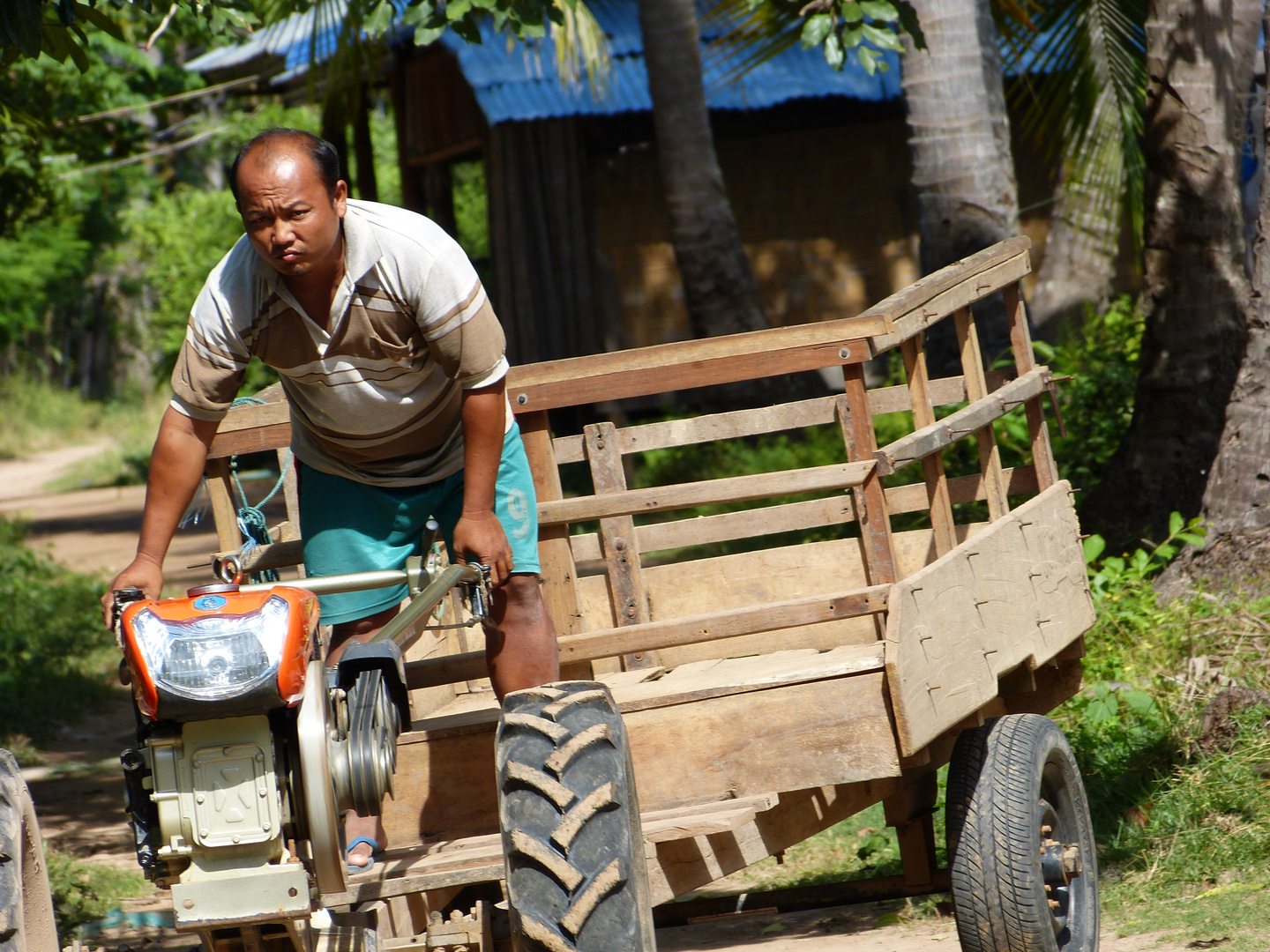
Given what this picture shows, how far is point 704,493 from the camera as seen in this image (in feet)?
11.6

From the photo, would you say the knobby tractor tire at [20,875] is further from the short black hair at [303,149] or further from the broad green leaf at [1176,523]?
the broad green leaf at [1176,523]

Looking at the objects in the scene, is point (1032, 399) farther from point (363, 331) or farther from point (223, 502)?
point (223, 502)

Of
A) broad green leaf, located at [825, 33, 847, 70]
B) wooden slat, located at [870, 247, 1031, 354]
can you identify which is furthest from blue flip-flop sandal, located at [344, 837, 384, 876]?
broad green leaf, located at [825, 33, 847, 70]

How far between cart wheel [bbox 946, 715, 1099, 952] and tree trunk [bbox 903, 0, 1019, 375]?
4588mm

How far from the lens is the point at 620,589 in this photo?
4.45 meters

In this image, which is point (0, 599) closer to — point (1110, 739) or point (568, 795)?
point (1110, 739)

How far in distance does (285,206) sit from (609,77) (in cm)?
987

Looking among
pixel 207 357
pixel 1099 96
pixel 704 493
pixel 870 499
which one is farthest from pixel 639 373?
pixel 1099 96

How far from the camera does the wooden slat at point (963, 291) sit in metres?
3.61

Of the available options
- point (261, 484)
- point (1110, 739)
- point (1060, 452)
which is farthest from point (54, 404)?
point (1110, 739)

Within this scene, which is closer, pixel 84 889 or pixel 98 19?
pixel 98 19

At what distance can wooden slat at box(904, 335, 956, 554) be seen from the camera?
3877mm

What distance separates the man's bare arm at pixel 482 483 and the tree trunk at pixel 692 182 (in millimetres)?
7663

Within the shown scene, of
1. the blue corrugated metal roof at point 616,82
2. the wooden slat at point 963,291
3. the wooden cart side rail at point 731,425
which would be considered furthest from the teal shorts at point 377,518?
the blue corrugated metal roof at point 616,82
